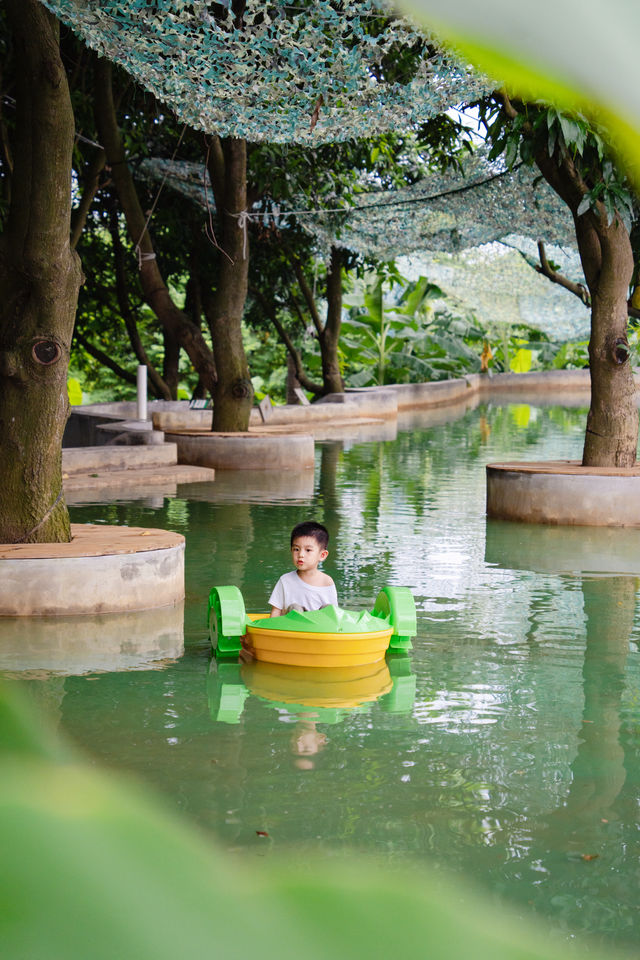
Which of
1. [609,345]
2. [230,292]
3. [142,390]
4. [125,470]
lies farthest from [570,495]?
[142,390]

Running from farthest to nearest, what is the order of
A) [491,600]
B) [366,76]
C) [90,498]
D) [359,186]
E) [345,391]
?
[345,391] < [359,186] < [90,498] < [366,76] < [491,600]

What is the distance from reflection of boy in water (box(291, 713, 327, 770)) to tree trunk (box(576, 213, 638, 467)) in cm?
672

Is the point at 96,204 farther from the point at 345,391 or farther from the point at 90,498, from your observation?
the point at 90,498

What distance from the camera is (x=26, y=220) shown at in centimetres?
687

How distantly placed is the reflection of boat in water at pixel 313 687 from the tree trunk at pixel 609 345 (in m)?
5.54

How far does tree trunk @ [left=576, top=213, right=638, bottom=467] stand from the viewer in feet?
34.2

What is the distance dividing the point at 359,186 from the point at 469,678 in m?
14.7

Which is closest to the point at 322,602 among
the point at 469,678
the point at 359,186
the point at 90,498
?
the point at 469,678

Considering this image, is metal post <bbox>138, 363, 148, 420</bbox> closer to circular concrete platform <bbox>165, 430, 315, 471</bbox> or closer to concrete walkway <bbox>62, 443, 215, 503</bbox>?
circular concrete platform <bbox>165, 430, 315, 471</bbox>

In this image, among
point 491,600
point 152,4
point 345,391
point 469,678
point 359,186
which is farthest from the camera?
point 345,391

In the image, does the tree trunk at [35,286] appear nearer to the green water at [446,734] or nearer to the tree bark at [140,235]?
the green water at [446,734]

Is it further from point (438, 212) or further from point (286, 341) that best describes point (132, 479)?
point (286, 341)

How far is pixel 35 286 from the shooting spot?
6863 millimetres

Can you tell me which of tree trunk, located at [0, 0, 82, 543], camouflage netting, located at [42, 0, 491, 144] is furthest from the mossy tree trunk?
tree trunk, located at [0, 0, 82, 543]
